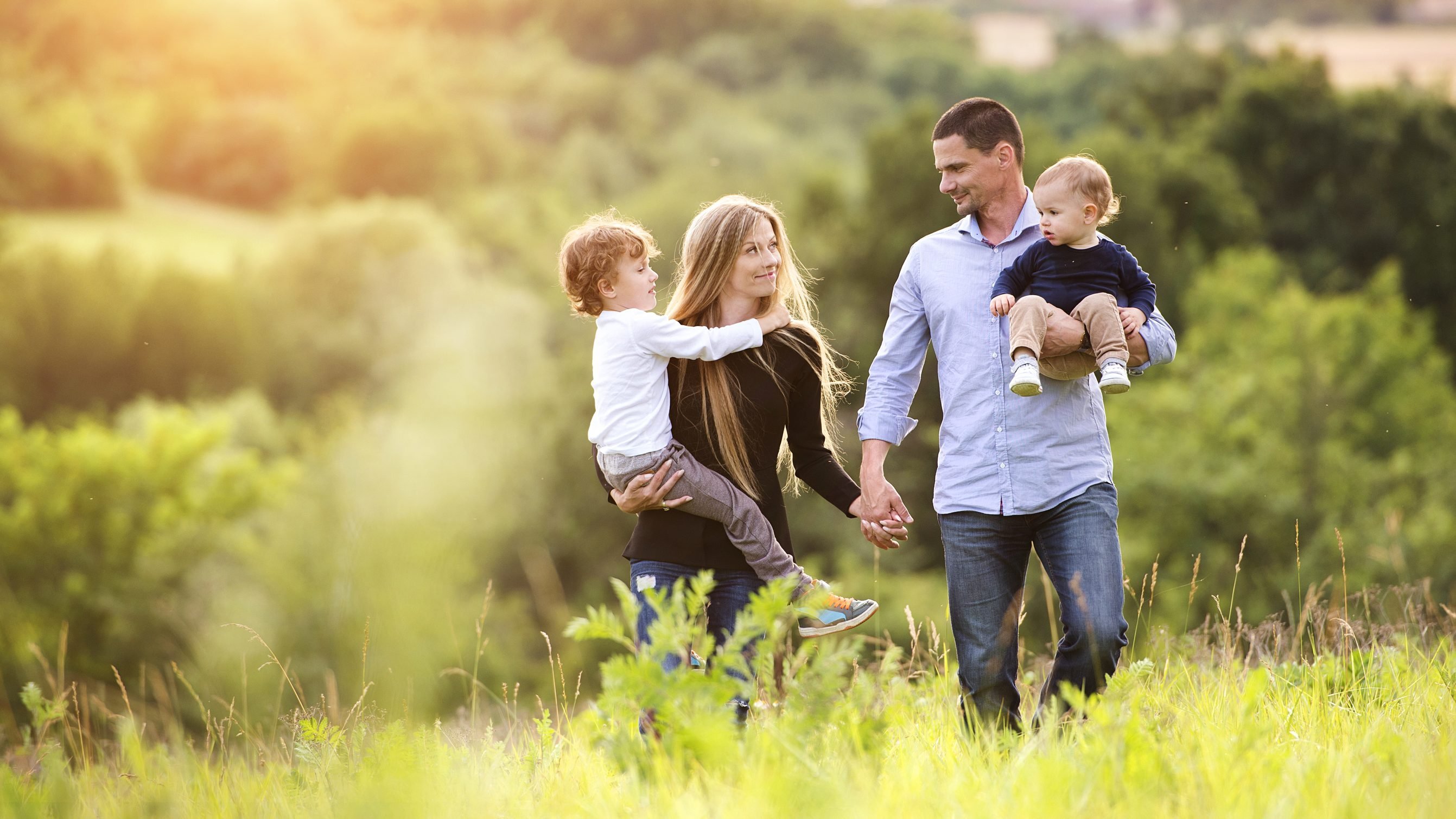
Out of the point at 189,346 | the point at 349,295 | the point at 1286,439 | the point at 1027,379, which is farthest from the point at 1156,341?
the point at 189,346

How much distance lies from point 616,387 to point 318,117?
2092 inches

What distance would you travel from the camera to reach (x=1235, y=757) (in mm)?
2551

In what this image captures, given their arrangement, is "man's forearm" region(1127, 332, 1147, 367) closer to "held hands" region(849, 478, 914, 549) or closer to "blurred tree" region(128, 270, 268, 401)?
"held hands" region(849, 478, 914, 549)

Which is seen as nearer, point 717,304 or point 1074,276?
point 1074,276

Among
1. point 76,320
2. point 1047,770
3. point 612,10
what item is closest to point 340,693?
point 1047,770

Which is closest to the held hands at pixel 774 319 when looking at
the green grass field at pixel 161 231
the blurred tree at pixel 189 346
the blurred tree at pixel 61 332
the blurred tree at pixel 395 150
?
the blurred tree at pixel 61 332

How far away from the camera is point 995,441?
3.49m

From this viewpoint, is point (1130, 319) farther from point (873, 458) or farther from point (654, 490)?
point (654, 490)

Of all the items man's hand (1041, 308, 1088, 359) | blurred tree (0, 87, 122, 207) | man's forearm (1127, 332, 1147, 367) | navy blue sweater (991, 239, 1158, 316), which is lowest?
man's forearm (1127, 332, 1147, 367)

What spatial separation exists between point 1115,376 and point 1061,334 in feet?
0.65

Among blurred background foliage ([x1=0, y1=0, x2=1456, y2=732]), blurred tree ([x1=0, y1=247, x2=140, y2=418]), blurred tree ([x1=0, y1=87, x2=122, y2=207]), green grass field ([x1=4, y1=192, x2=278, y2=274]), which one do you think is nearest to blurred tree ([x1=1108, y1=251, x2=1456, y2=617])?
blurred background foliage ([x1=0, y1=0, x2=1456, y2=732])

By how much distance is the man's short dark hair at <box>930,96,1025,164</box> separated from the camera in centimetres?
360

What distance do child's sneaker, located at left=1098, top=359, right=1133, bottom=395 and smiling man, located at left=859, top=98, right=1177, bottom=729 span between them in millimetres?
114

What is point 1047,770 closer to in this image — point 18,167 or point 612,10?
point 18,167
